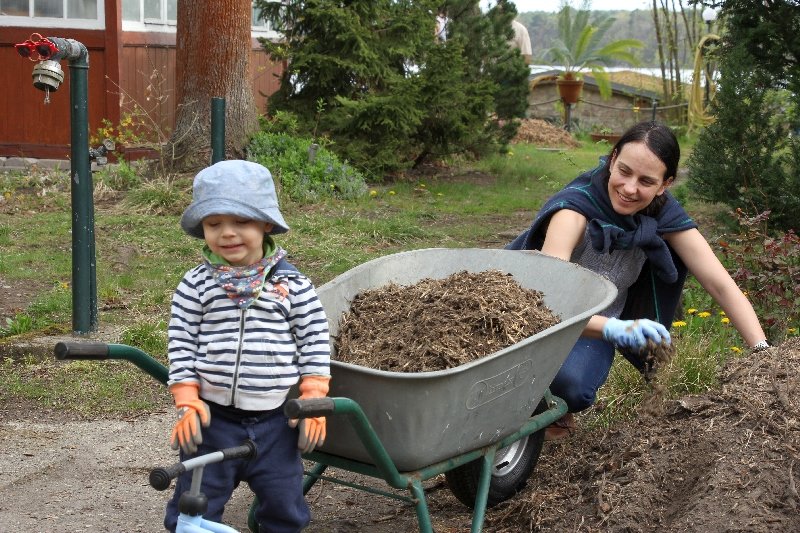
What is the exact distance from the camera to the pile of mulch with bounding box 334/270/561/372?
315cm

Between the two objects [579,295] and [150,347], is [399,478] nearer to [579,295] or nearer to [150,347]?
[579,295]

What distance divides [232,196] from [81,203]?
9.51ft

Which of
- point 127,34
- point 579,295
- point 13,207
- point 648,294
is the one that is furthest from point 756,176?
point 127,34

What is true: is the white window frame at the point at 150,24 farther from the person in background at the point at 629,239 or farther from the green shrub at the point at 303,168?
the person in background at the point at 629,239

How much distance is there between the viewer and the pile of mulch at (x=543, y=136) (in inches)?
724

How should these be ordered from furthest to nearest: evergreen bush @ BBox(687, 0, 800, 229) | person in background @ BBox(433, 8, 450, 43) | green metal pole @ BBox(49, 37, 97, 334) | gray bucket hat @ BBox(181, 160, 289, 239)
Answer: person in background @ BBox(433, 8, 450, 43)
evergreen bush @ BBox(687, 0, 800, 229)
green metal pole @ BBox(49, 37, 97, 334)
gray bucket hat @ BBox(181, 160, 289, 239)

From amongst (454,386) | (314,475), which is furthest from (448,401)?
(314,475)

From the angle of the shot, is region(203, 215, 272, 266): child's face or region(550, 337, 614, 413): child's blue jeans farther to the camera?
region(550, 337, 614, 413): child's blue jeans

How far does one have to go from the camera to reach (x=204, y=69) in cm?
1005

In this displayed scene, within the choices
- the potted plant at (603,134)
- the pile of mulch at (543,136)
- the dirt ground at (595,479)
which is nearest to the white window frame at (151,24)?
the pile of mulch at (543,136)

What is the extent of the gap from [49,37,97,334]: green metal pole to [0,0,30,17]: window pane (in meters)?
8.05

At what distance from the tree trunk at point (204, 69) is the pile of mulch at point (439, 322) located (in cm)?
673

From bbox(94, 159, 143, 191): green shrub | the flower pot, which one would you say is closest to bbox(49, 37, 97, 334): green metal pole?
bbox(94, 159, 143, 191): green shrub

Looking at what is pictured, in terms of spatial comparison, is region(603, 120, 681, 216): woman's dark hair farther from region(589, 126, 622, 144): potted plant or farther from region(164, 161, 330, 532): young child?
region(589, 126, 622, 144): potted plant
